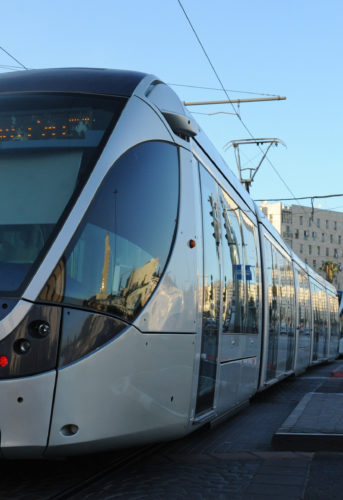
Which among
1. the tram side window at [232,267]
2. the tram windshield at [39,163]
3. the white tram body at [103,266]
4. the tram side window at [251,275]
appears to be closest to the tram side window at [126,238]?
the white tram body at [103,266]

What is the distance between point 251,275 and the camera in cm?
945

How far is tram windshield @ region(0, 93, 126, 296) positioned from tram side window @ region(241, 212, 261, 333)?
12.9 ft

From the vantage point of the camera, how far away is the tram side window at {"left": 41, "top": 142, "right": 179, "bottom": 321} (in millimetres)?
4945

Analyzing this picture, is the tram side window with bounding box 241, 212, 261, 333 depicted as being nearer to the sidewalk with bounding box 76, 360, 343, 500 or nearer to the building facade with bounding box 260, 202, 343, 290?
the sidewalk with bounding box 76, 360, 343, 500

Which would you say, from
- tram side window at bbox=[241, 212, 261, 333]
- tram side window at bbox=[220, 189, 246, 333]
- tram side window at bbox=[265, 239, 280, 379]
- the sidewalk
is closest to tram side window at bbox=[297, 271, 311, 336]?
tram side window at bbox=[265, 239, 280, 379]

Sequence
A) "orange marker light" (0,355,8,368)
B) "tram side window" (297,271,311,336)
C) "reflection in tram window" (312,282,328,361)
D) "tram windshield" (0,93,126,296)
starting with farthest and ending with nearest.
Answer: "reflection in tram window" (312,282,328,361)
"tram side window" (297,271,311,336)
"tram windshield" (0,93,126,296)
"orange marker light" (0,355,8,368)

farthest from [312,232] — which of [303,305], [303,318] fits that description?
[303,318]

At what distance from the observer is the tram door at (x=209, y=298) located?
645 cm

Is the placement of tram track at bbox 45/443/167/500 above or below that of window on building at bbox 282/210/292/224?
below

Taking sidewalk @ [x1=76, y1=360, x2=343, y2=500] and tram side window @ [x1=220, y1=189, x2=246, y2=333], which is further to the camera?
tram side window @ [x1=220, y1=189, x2=246, y2=333]

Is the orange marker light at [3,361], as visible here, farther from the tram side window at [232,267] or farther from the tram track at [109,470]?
the tram side window at [232,267]

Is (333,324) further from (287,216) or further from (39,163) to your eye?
(287,216)

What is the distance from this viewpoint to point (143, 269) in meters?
5.39

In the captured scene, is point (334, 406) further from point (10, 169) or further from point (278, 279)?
point (10, 169)
